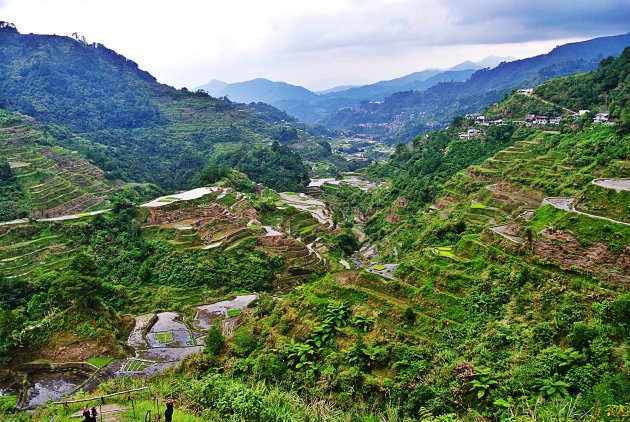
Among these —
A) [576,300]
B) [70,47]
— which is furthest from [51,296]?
[70,47]

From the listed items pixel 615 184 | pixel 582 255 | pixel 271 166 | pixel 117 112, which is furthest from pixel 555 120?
pixel 117 112

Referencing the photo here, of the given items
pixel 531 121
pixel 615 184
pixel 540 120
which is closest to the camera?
pixel 615 184

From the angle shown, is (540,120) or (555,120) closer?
(555,120)

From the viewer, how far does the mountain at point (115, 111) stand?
74375 mm

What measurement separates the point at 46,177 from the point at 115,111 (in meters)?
58.0

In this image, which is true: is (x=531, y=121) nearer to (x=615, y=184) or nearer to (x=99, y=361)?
(x=615, y=184)

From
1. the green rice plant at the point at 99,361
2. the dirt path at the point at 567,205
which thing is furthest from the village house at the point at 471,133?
the green rice plant at the point at 99,361

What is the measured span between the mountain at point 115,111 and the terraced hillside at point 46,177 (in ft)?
25.5

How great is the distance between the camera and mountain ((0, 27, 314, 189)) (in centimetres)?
7438

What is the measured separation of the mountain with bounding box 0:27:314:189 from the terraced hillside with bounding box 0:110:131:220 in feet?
25.5

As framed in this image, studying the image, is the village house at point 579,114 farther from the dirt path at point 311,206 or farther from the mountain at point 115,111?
the mountain at point 115,111

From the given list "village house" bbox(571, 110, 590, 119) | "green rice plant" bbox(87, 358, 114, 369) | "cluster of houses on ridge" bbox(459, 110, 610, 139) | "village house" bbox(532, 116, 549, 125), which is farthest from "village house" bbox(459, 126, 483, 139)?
"green rice plant" bbox(87, 358, 114, 369)

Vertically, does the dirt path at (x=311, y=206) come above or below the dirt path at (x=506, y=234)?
below

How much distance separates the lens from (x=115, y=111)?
9531 cm
